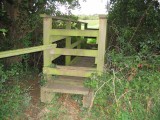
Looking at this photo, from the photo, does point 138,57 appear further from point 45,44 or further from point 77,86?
point 45,44

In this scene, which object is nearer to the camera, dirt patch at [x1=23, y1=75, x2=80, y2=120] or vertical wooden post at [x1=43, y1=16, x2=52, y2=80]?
dirt patch at [x1=23, y1=75, x2=80, y2=120]

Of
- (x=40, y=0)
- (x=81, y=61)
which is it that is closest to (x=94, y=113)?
(x=81, y=61)

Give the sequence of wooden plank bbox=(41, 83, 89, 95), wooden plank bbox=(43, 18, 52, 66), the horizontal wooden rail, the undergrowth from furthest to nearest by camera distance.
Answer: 1. wooden plank bbox=(43, 18, 52, 66)
2. wooden plank bbox=(41, 83, 89, 95)
3. the undergrowth
4. the horizontal wooden rail

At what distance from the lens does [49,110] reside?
406 cm

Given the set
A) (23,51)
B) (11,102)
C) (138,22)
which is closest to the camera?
(23,51)

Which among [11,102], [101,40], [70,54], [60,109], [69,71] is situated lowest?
[60,109]

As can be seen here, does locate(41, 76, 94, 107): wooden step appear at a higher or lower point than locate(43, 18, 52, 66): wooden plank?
lower

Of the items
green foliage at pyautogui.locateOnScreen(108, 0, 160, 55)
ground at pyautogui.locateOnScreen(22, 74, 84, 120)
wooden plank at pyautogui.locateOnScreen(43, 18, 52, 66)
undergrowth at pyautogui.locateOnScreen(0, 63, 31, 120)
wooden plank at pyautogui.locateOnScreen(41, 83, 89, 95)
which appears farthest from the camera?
green foliage at pyautogui.locateOnScreen(108, 0, 160, 55)

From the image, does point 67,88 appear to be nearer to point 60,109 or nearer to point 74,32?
point 60,109

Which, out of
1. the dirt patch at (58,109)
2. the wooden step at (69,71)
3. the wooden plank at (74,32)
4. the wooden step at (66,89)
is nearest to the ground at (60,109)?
the dirt patch at (58,109)

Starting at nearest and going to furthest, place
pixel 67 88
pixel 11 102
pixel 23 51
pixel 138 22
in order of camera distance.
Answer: pixel 23 51
pixel 11 102
pixel 67 88
pixel 138 22

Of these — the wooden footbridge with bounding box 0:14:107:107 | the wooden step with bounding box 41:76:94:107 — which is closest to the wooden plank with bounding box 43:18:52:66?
the wooden footbridge with bounding box 0:14:107:107

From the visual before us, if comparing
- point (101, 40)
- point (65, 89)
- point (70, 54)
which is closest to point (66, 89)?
point (65, 89)

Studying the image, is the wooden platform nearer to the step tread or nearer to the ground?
the step tread
